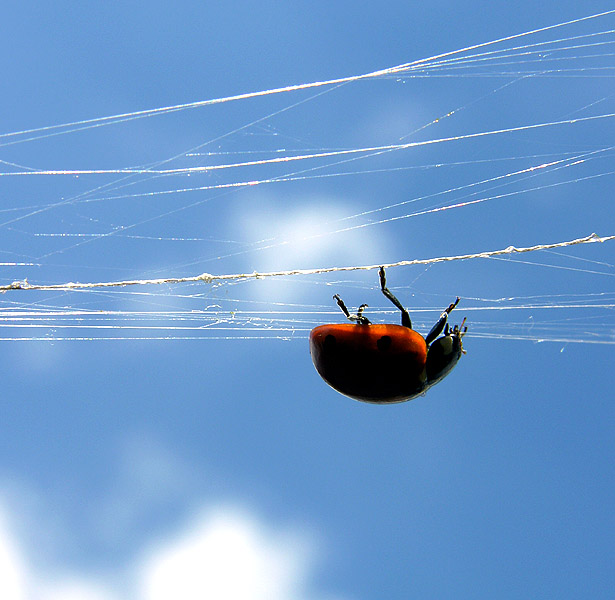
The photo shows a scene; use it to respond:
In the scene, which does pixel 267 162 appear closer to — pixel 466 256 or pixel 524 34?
pixel 466 256

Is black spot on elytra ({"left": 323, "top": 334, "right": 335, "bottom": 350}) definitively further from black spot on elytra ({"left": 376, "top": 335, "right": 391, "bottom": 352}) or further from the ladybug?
black spot on elytra ({"left": 376, "top": 335, "right": 391, "bottom": 352})

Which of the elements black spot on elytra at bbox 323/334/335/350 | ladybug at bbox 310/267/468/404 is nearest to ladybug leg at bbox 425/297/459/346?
ladybug at bbox 310/267/468/404

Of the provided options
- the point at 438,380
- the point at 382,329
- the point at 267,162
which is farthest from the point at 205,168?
the point at 438,380

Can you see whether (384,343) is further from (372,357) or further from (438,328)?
(438,328)

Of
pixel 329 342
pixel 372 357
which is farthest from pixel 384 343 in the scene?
pixel 329 342

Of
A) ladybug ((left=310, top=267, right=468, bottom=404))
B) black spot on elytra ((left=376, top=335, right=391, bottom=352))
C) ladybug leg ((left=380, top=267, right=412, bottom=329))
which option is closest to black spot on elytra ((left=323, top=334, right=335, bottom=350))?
ladybug ((left=310, top=267, right=468, bottom=404))

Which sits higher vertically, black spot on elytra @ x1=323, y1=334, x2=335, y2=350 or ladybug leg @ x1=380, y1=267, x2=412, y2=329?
ladybug leg @ x1=380, y1=267, x2=412, y2=329

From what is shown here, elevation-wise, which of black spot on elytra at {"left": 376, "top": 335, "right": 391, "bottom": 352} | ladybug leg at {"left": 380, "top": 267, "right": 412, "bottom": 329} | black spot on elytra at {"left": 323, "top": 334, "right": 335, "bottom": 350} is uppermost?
ladybug leg at {"left": 380, "top": 267, "right": 412, "bottom": 329}

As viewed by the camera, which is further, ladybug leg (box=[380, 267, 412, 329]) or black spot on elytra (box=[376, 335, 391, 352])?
ladybug leg (box=[380, 267, 412, 329])

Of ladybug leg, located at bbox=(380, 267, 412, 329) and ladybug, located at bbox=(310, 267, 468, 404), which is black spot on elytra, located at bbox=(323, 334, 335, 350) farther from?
ladybug leg, located at bbox=(380, 267, 412, 329)

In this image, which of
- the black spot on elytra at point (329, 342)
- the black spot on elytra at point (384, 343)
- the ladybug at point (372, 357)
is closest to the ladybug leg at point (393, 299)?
the ladybug at point (372, 357)
